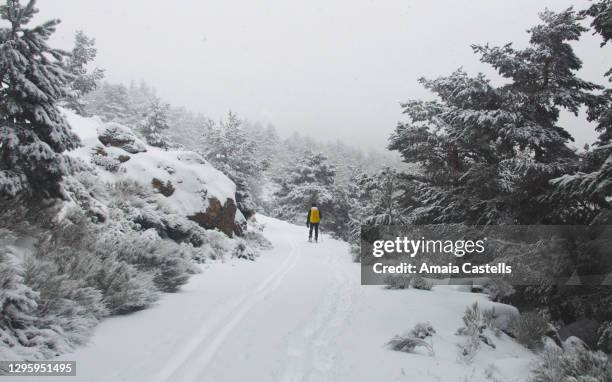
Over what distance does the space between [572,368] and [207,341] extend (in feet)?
13.7

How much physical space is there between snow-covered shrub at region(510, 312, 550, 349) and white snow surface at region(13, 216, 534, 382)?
0.25 meters

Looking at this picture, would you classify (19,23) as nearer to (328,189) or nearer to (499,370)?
(499,370)

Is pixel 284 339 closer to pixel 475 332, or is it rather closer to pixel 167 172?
pixel 475 332

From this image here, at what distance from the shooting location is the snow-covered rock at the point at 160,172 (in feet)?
35.7

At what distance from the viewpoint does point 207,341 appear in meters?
4.38

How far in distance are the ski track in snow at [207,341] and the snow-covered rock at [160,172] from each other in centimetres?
580

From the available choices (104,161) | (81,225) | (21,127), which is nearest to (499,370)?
(81,225)

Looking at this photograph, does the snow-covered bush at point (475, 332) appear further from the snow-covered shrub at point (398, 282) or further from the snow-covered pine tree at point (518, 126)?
the snow-covered pine tree at point (518, 126)

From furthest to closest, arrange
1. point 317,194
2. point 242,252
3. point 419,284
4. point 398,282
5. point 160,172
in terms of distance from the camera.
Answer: point 317,194, point 160,172, point 242,252, point 419,284, point 398,282

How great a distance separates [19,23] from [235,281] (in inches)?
229

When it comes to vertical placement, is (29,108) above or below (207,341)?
above

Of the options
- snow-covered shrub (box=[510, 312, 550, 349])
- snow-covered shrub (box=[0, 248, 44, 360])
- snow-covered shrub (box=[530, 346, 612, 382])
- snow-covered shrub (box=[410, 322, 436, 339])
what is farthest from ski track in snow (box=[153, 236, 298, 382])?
snow-covered shrub (box=[510, 312, 550, 349])

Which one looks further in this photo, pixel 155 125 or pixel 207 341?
pixel 155 125

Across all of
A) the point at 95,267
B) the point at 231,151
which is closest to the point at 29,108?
the point at 95,267
